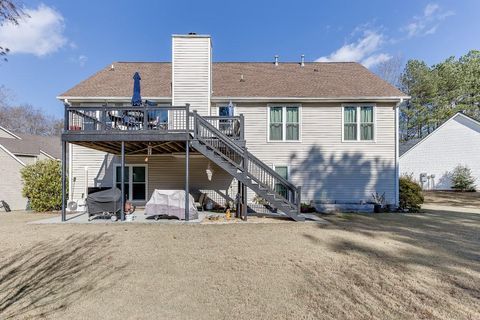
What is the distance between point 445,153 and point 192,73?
2342 centimetres

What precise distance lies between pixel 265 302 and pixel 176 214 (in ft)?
19.5

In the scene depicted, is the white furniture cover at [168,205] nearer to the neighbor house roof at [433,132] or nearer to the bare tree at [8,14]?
the bare tree at [8,14]

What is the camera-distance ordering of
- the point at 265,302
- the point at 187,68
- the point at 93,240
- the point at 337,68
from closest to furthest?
the point at 265,302 → the point at 93,240 → the point at 187,68 → the point at 337,68

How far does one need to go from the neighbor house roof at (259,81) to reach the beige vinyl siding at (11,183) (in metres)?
9.25

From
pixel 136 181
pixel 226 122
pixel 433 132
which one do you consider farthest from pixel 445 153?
pixel 136 181

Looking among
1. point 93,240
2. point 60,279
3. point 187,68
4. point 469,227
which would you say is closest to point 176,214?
point 93,240

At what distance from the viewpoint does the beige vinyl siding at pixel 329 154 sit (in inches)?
477

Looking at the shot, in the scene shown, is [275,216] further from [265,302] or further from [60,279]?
[60,279]

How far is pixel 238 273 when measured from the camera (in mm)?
4527

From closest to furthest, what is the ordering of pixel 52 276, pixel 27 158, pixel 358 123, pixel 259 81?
pixel 52 276, pixel 358 123, pixel 259 81, pixel 27 158

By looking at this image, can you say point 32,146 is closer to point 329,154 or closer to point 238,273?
point 329,154

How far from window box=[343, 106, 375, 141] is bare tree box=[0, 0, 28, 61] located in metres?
11.9

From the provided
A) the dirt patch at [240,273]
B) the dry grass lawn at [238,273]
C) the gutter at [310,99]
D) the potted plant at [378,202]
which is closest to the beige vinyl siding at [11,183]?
the dirt patch at [240,273]

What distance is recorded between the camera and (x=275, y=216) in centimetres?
991
